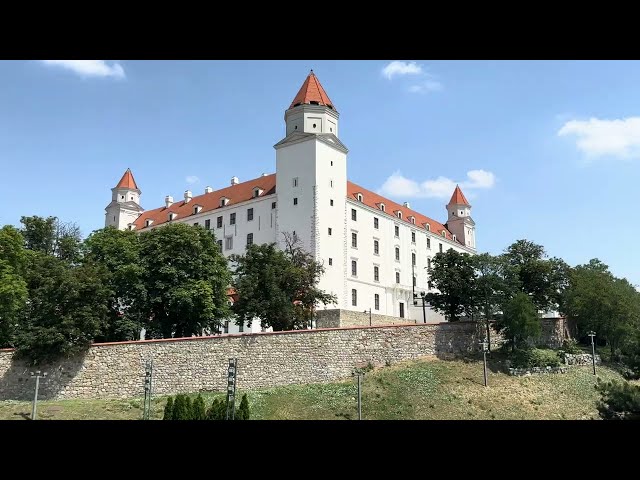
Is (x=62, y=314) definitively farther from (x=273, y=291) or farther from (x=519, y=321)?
(x=519, y=321)

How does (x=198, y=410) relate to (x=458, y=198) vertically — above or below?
below

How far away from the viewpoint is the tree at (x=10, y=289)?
27156 millimetres

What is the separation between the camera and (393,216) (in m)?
51.5

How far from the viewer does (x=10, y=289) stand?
88.6 ft

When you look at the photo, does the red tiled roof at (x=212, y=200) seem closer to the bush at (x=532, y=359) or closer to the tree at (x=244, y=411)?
the bush at (x=532, y=359)

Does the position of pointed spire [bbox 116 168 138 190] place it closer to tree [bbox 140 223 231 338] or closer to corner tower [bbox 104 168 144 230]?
corner tower [bbox 104 168 144 230]

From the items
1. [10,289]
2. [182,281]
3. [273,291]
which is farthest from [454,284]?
[10,289]

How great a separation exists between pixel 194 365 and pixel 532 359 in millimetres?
14028

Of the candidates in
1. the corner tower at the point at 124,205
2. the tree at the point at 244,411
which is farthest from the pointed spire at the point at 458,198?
the tree at the point at 244,411

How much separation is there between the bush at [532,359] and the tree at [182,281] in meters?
13.9

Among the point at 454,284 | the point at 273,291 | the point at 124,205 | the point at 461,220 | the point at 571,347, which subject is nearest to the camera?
the point at 571,347

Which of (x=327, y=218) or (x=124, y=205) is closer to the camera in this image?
(x=327, y=218)

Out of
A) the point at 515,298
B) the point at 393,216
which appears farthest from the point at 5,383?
the point at 393,216
